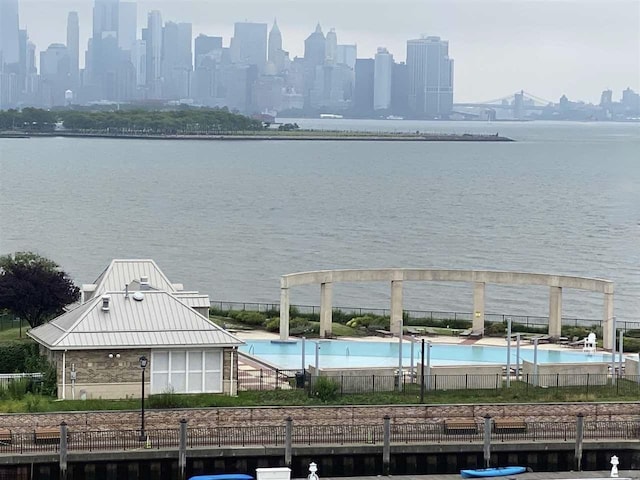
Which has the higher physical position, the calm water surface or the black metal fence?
the black metal fence

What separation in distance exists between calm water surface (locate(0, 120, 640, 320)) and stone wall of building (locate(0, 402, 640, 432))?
26.9 metres

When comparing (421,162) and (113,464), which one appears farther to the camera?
(421,162)

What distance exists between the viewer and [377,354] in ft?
121

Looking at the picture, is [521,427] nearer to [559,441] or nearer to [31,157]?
[559,441]

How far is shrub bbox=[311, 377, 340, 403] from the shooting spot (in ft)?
98.4

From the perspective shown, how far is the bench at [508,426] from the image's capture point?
28.5 m

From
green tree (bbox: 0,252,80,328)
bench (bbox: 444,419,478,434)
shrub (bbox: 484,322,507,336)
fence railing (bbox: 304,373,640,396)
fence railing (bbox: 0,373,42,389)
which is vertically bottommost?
shrub (bbox: 484,322,507,336)

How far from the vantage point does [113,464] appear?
26797 mm

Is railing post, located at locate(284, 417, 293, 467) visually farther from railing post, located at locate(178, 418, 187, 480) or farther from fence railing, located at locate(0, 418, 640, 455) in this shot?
railing post, located at locate(178, 418, 187, 480)

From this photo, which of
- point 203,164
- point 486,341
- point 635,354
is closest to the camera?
point 635,354

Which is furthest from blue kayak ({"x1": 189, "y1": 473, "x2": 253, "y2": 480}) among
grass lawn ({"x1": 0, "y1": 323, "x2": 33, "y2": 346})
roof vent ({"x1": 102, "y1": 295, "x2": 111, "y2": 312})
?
grass lawn ({"x1": 0, "y1": 323, "x2": 33, "y2": 346})

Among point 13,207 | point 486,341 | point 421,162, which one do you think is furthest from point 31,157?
point 486,341

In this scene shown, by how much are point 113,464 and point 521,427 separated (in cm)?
742

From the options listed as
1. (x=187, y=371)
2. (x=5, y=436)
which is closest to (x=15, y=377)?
(x=187, y=371)
